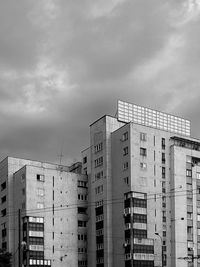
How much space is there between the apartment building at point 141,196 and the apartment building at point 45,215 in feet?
11.9

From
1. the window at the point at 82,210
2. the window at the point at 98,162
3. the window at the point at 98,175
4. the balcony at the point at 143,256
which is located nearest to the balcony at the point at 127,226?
the balcony at the point at 143,256

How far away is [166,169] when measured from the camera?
468 ft

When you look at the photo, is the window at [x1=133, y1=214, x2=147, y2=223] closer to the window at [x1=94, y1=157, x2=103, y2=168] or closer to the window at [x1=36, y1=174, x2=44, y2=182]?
the window at [x1=94, y1=157, x2=103, y2=168]

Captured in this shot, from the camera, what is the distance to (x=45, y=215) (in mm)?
144500

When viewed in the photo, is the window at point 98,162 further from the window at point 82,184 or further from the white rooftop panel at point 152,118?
the white rooftop panel at point 152,118

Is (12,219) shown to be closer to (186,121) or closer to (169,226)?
(169,226)

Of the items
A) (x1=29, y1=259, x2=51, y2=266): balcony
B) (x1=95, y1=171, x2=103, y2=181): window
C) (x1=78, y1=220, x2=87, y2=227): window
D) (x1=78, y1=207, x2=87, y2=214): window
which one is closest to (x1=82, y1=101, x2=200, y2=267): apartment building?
(x1=95, y1=171, x2=103, y2=181): window

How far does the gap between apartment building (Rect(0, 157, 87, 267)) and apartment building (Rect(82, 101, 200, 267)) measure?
3622mm

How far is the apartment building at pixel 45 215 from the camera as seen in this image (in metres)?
142

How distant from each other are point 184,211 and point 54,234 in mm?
31336

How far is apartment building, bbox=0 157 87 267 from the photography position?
14175 cm

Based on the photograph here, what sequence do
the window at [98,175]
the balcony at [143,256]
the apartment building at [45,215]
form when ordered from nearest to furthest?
the balcony at [143,256] → the apartment building at [45,215] → the window at [98,175]

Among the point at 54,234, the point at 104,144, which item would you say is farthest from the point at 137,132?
the point at 54,234

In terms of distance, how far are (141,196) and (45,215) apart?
79.3 ft
